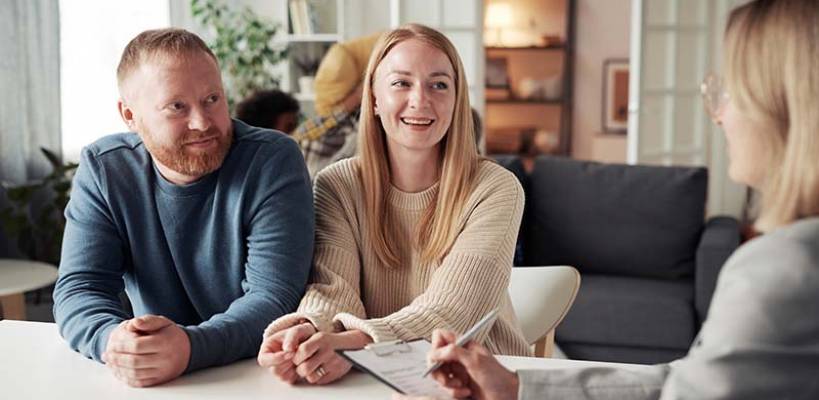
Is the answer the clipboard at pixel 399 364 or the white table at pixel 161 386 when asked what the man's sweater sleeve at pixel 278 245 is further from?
the clipboard at pixel 399 364

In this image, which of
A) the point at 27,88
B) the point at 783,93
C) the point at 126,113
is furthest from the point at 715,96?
the point at 27,88

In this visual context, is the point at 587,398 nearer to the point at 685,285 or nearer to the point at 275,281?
the point at 275,281

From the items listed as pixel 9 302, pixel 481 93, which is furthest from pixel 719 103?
pixel 481 93

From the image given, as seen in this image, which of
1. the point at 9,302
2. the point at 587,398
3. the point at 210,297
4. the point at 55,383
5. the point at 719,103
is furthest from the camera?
the point at 9,302

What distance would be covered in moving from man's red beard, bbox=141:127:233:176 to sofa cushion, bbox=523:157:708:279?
8.15ft

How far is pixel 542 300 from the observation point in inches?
75.0

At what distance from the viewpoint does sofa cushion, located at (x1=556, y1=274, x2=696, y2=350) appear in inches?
135

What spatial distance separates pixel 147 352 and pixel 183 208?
34cm

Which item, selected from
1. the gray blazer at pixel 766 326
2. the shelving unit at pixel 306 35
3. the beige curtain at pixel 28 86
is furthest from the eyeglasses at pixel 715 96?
the shelving unit at pixel 306 35

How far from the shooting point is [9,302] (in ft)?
11.2

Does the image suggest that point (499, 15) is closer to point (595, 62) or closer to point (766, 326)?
point (595, 62)

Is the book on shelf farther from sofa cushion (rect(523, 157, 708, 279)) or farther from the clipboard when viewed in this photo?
the clipboard

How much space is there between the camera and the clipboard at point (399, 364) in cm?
118

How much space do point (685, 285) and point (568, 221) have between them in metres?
0.54
